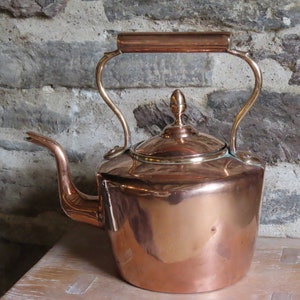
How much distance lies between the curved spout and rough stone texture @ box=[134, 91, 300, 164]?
20cm

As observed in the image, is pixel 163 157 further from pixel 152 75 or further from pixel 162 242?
pixel 152 75

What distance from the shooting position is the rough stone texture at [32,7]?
1.04 m

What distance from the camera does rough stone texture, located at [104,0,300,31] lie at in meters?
0.95

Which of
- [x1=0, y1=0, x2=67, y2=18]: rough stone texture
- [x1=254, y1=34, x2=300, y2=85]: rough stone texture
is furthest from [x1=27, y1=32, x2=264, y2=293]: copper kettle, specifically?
[x1=0, y1=0, x2=67, y2=18]: rough stone texture

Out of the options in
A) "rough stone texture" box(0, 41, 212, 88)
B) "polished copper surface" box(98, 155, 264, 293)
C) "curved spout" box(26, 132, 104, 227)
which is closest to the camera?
"polished copper surface" box(98, 155, 264, 293)

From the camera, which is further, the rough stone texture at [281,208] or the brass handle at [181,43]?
the rough stone texture at [281,208]

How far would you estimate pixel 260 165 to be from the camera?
2.76 feet

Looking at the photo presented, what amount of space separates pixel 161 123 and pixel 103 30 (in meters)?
0.19

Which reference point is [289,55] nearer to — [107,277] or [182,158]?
[182,158]

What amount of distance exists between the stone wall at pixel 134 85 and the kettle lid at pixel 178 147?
0.54ft

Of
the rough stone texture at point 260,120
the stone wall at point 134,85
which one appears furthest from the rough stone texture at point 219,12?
the rough stone texture at point 260,120

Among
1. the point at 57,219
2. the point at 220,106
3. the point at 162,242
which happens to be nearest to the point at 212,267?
the point at 162,242

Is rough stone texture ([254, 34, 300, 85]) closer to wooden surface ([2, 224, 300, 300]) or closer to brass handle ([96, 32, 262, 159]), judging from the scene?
brass handle ([96, 32, 262, 159])

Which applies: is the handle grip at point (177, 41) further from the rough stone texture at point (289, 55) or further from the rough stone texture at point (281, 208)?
the rough stone texture at point (281, 208)
